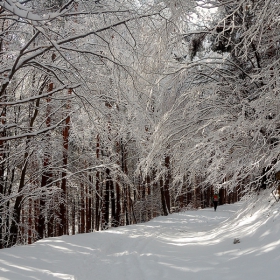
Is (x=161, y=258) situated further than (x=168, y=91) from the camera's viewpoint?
No

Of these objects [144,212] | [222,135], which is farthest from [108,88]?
[144,212]

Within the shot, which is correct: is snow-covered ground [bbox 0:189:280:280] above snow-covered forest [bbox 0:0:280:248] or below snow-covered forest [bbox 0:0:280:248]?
below

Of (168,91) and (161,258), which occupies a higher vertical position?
(168,91)

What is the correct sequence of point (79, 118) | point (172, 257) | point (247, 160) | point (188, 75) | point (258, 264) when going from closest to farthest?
1. point (258, 264)
2. point (172, 257)
3. point (247, 160)
4. point (79, 118)
5. point (188, 75)

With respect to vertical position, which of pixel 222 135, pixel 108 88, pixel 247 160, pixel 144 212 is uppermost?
pixel 108 88

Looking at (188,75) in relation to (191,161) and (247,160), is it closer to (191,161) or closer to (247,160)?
(191,161)

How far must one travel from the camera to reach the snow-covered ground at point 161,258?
15.6ft

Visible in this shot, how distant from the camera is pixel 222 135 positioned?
7902 millimetres

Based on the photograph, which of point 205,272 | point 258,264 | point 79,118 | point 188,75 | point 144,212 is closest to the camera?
point 258,264

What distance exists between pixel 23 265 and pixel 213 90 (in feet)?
22.2

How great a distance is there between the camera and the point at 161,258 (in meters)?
6.54

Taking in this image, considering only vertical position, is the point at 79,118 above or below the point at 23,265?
above

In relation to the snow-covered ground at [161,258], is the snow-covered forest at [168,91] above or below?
above

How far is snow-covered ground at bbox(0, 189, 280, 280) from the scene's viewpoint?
4766 millimetres
